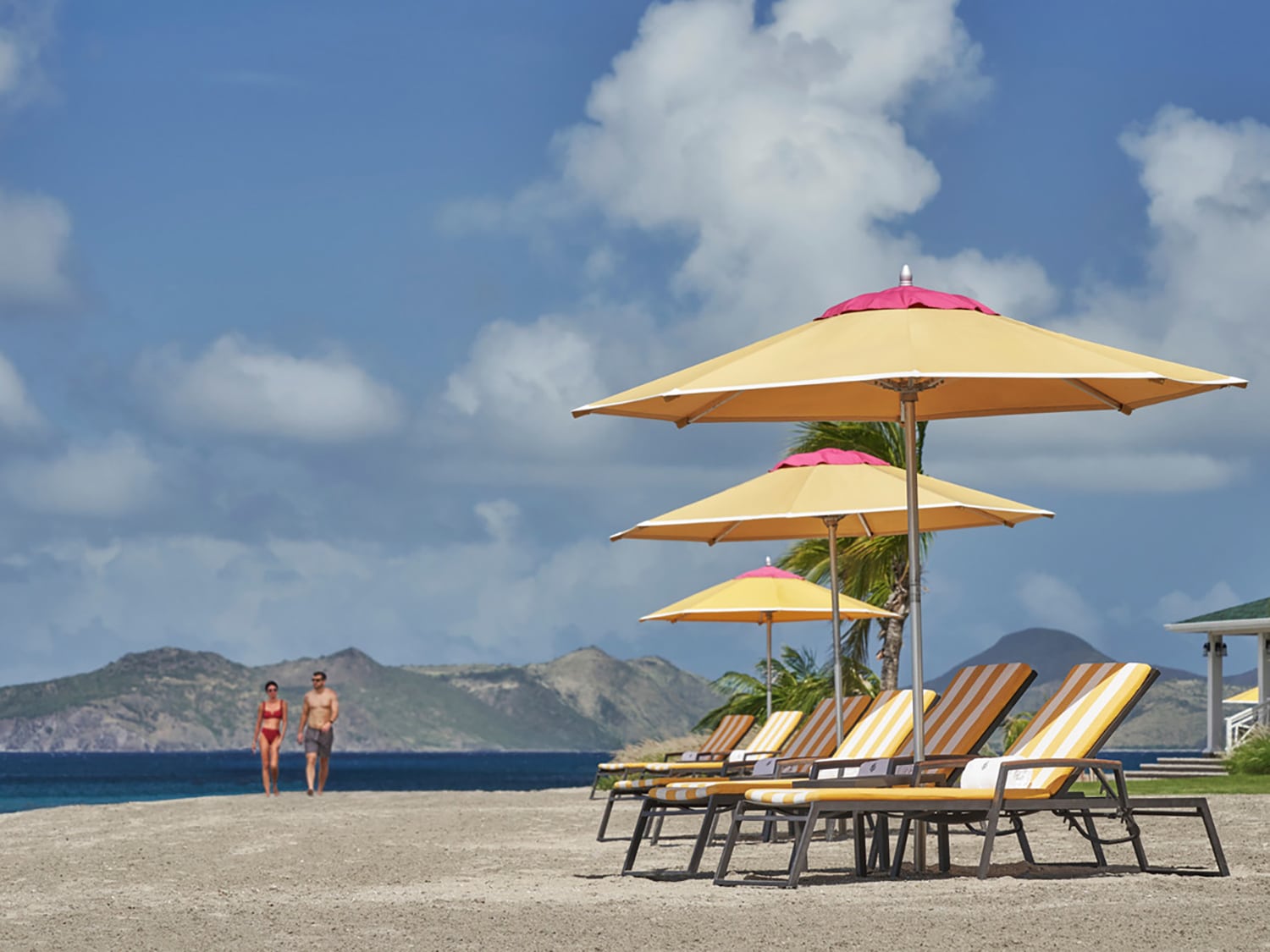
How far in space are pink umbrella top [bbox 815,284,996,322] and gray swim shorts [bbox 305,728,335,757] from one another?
12.9 m

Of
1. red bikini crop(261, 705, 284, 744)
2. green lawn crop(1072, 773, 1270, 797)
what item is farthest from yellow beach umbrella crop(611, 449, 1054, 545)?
red bikini crop(261, 705, 284, 744)

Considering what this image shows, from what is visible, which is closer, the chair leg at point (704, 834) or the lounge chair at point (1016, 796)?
the lounge chair at point (1016, 796)

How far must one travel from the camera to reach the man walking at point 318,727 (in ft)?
63.4

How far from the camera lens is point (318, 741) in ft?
63.8

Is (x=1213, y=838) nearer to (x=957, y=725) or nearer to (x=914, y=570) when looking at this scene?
(x=957, y=725)

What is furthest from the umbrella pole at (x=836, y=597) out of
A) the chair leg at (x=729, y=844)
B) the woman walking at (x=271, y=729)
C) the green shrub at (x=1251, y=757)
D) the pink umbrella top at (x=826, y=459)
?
the green shrub at (x=1251, y=757)

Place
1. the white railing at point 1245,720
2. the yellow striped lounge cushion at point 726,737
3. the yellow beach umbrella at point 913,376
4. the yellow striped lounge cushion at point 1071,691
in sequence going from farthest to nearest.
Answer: the white railing at point 1245,720, the yellow striped lounge cushion at point 726,737, the yellow striped lounge cushion at point 1071,691, the yellow beach umbrella at point 913,376

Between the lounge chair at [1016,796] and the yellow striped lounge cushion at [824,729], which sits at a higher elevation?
the yellow striped lounge cushion at [824,729]

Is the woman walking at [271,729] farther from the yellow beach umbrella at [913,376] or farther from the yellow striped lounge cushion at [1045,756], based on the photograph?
the yellow striped lounge cushion at [1045,756]

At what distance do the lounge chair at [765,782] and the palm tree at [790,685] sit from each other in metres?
13.5

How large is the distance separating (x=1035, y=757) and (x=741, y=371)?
215 cm

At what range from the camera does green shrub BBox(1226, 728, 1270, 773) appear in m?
20.4

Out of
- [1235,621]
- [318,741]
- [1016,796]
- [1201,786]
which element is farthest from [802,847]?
[1235,621]

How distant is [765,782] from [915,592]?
3.93ft
